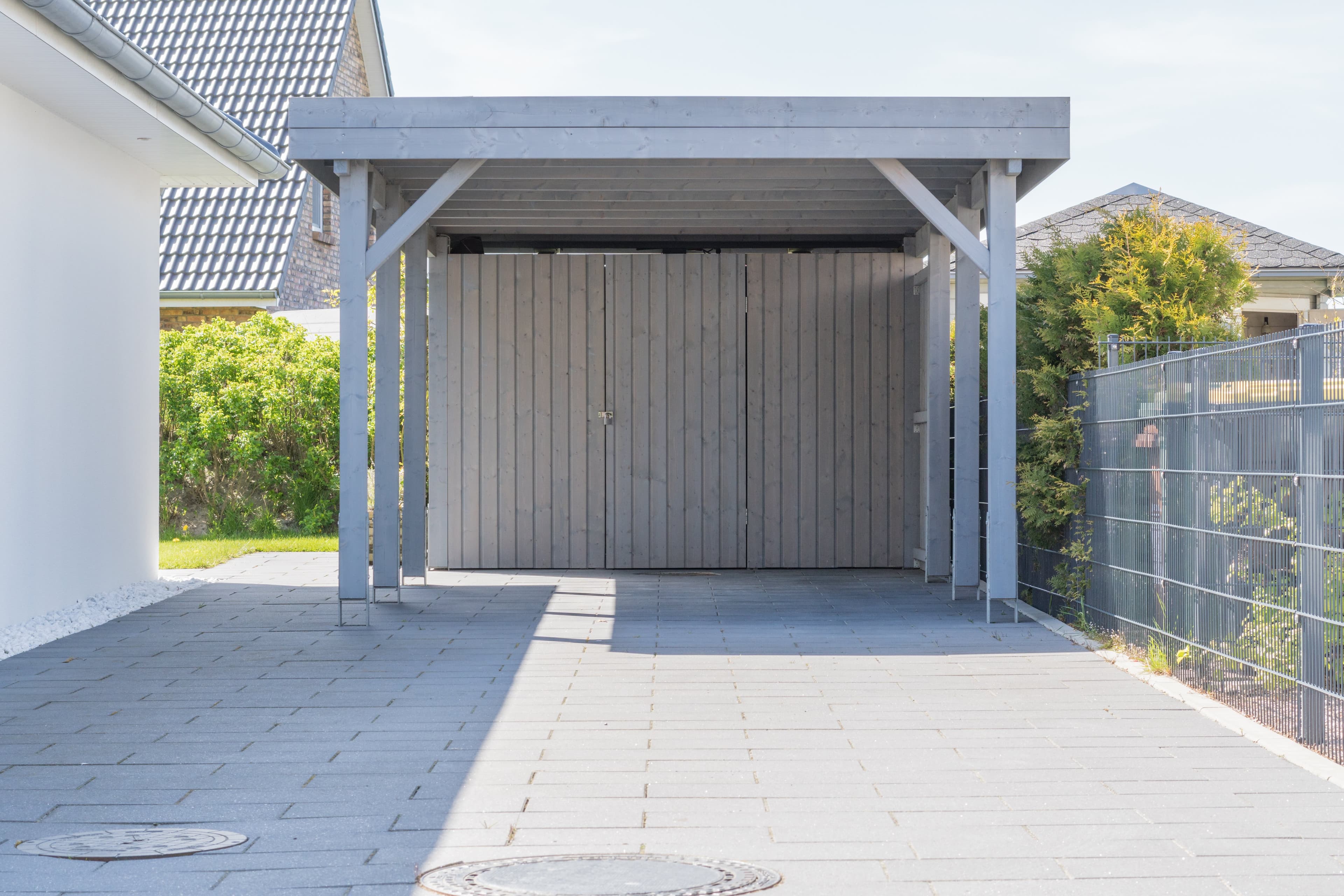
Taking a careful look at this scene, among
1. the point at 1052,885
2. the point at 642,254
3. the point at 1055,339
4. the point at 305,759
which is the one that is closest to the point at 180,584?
the point at 642,254

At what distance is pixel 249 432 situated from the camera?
13.5 meters

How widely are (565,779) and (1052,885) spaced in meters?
1.58

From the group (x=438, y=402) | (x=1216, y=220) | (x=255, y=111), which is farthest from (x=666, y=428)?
(x=255, y=111)

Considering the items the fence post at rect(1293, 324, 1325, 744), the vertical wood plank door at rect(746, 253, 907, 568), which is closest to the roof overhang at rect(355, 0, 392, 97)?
the vertical wood plank door at rect(746, 253, 907, 568)

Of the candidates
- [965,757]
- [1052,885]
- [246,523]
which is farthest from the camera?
[246,523]

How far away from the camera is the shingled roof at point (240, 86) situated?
16.0 m

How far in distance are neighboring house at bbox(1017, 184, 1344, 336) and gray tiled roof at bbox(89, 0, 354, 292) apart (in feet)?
27.1

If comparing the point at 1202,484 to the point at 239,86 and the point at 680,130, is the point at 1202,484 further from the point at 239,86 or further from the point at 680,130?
the point at 239,86

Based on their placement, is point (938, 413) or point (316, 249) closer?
point (938, 413)

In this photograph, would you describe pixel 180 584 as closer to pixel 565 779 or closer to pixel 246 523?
pixel 246 523

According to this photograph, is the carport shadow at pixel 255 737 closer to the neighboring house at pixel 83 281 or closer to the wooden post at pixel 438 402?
the neighboring house at pixel 83 281

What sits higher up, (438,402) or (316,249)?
(316,249)

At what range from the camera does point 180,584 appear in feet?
30.7

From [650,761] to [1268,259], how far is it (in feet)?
36.6
